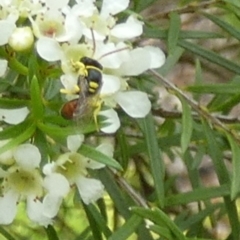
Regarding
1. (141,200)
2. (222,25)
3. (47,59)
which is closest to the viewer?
(47,59)

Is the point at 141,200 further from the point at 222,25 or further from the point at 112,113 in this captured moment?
the point at 222,25

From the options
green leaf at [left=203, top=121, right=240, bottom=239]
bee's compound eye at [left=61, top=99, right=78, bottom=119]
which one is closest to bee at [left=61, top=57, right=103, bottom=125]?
bee's compound eye at [left=61, top=99, right=78, bottom=119]

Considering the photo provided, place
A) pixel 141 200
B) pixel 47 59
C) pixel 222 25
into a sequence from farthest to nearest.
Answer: pixel 222 25, pixel 141 200, pixel 47 59

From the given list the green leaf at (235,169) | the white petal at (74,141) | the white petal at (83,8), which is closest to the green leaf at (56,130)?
the white petal at (74,141)

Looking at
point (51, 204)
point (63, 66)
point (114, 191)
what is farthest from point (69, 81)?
point (114, 191)

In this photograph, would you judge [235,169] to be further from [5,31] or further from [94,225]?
[5,31]

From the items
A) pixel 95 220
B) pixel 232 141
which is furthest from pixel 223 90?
pixel 95 220
